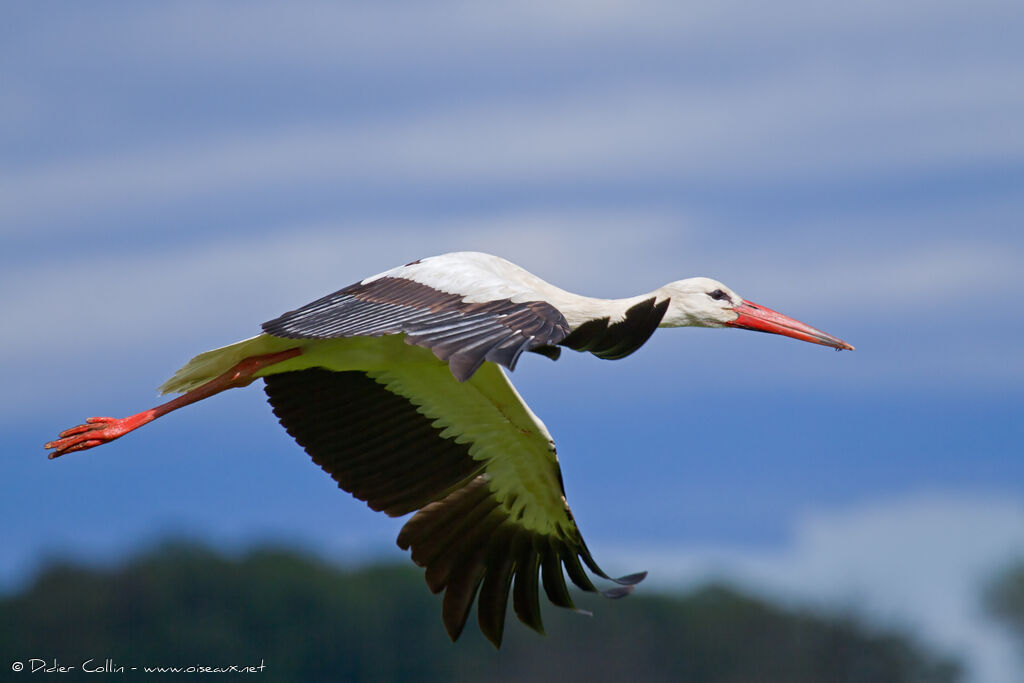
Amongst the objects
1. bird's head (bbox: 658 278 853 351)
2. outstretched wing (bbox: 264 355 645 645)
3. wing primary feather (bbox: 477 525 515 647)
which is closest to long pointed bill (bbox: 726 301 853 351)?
bird's head (bbox: 658 278 853 351)

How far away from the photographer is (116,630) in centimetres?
4266

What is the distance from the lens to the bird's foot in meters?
8.90

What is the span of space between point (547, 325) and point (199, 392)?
2.81 m

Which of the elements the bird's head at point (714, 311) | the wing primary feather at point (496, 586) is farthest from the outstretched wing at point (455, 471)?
the bird's head at point (714, 311)

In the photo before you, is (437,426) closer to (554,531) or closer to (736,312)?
(554,531)

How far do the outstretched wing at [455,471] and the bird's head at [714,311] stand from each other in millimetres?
1136

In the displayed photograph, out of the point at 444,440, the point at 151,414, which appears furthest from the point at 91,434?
the point at 444,440

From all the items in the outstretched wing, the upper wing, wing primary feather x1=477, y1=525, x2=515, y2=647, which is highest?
the upper wing

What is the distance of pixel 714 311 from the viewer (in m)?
9.35

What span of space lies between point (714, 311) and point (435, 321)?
8.32 ft

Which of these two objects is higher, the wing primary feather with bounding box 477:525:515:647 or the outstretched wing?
the outstretched wing

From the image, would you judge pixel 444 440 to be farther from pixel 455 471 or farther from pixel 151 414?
pixel 151 414

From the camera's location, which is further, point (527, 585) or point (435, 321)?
point (527, 585)

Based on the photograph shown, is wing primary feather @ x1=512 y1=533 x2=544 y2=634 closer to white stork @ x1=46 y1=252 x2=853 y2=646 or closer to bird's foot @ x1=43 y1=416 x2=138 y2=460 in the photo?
white stork @ x1=46 y1=252 x2=853 y2=646
